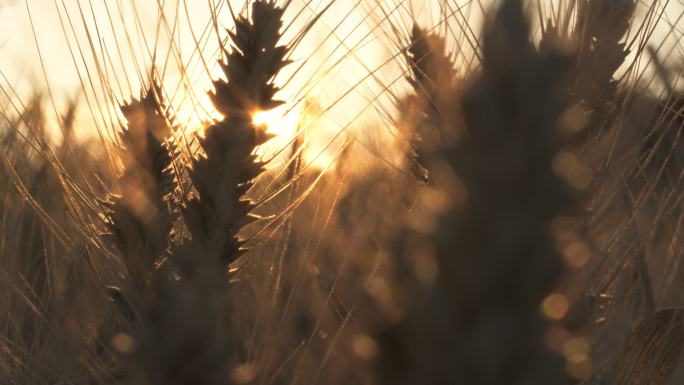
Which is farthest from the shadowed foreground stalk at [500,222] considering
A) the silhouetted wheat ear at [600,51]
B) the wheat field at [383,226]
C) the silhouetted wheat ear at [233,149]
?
the silhouetted wheat ear at [600,51]

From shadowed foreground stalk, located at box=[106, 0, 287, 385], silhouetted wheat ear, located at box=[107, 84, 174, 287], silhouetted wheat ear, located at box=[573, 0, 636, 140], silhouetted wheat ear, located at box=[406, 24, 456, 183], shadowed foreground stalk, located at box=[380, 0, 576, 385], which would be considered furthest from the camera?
silhouetted wheat ear, located at box=[573, 0, 636, 140]

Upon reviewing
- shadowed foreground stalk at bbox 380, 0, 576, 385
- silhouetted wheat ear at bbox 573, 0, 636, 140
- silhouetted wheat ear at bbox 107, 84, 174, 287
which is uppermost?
silhouetted wheat ear at bbox 107, 84, 174, 287

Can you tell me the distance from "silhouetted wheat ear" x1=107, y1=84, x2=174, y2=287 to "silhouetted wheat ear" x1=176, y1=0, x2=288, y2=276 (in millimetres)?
A: 57

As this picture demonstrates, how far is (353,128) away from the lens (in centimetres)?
131

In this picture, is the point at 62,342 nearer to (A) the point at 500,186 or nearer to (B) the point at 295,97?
(B) the point at 295,97

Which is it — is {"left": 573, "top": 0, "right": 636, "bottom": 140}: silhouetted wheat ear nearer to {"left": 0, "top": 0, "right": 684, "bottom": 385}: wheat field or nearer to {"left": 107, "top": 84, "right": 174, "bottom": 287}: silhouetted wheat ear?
{"left": 0, "top": 0, "right": 684, "bottom": 385}: wheat field

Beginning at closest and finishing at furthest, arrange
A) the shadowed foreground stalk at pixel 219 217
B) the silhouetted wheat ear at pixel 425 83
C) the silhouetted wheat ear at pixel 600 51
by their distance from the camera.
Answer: the shadowed foreground stalk at pixel 219 217, the silhouetted wheat ear at pixel 425 83, the silhouetted wheat ear at pixel 600 51

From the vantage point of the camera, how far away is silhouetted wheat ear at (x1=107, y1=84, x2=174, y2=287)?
108 centimetres

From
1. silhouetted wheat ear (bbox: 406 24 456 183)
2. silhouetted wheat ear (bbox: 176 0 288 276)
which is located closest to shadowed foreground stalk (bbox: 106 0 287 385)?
silhouetted wheat ear (bbox: 176 0 288 276)

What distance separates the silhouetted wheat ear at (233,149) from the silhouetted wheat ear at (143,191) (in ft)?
0.19

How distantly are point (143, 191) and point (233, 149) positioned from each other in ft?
0.51

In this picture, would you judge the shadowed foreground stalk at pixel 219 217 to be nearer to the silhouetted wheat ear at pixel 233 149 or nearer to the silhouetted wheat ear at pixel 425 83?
the silhouetted wheat ear at pixel 233 149

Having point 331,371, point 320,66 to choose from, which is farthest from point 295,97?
point 331,371

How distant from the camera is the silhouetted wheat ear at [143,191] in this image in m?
1.08
